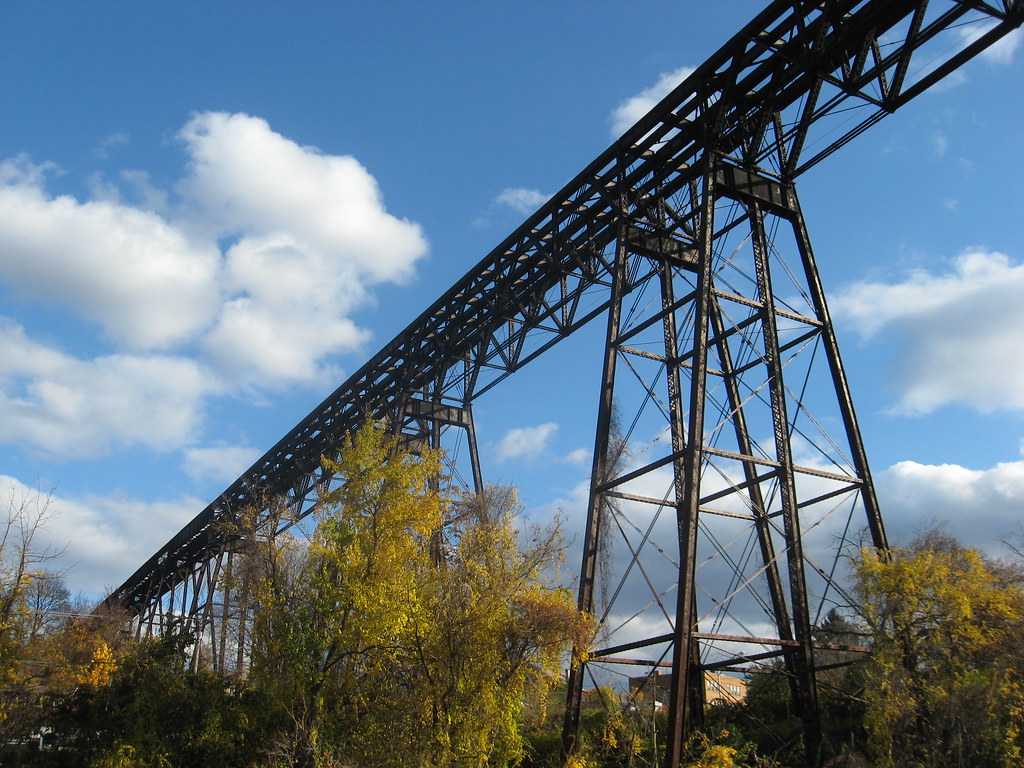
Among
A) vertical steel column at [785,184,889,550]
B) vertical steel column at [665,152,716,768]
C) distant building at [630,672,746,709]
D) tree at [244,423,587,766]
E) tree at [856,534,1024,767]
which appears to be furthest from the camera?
vertical steel column at [785,184,889,550]

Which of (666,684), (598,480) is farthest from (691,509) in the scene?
(666,684)

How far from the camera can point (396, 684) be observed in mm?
13492

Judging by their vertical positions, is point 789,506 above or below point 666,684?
above

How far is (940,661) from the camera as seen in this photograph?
1254 centimetres

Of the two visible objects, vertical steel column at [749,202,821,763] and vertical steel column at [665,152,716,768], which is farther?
vertical steel column at [749,202,821,763]

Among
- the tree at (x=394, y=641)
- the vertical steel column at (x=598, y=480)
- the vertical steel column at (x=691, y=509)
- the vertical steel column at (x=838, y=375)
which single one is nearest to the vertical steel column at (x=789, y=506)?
the vertical steel column at (x=838, y=375)

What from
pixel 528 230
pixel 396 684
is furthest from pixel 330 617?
pixel 528 230

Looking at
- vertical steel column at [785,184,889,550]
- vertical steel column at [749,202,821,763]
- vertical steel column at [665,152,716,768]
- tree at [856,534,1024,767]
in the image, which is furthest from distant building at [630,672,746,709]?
vertical steel column at [785,184,889,550]

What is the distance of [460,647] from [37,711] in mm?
11963

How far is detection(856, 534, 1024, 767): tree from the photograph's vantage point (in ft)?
37.3

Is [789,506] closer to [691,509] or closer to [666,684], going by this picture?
[691,509]

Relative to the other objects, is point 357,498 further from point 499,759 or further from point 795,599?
point 795,599

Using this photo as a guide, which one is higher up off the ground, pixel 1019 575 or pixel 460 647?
pixel 1019 575

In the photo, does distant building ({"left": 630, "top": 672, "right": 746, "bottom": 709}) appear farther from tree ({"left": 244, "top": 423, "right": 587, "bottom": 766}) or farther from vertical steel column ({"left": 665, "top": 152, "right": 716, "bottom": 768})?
tree ({"left": 244, "top": 423, "right": 587, "bottom": 766})
